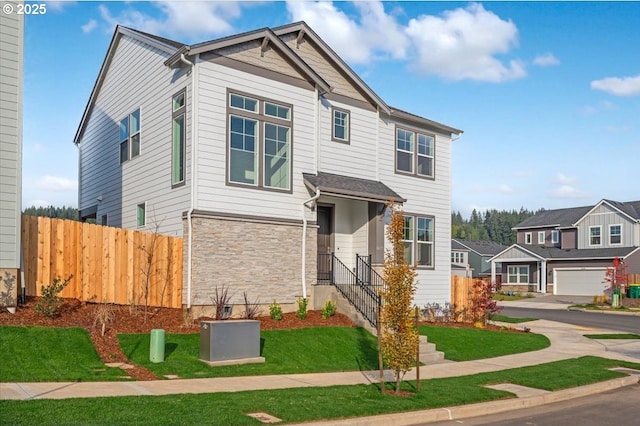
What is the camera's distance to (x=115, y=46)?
2309 centimetres

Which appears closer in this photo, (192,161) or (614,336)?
(192,161)

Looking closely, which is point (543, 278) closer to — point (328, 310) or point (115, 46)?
point (328, 310)

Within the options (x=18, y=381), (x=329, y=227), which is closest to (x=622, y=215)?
(x=329, y=227)

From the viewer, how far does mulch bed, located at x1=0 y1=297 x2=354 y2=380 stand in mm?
12902

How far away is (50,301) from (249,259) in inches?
215

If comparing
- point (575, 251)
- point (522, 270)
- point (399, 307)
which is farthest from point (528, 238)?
point (399, 307)

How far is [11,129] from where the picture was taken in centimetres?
1428

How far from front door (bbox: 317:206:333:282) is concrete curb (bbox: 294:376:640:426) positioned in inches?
360

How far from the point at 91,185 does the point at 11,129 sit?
11.3 metres

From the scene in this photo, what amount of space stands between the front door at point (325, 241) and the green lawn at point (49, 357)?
29.1 feet

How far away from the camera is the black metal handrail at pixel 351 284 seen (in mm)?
18422

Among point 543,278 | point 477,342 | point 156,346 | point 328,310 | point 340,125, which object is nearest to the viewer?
point 156,346

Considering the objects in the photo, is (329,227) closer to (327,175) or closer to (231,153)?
(327,175)

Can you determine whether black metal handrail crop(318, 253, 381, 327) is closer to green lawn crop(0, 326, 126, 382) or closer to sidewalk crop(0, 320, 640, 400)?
sidewalk crop(0, 320, 640, 400)
